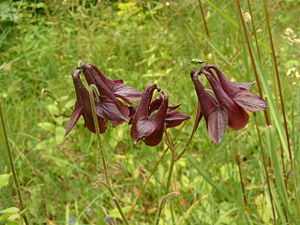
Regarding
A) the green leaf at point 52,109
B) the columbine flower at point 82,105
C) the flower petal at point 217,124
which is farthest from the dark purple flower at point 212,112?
the green leaf at point 52,109

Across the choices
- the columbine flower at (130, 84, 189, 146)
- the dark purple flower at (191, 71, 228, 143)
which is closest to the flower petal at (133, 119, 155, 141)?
the columbine flower at (130, 84, 189, 146)

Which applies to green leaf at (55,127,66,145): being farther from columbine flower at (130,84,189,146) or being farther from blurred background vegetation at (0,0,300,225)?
columbine flower at (130,84,189,146)

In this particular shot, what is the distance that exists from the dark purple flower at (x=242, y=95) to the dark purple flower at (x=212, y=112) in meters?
0.04

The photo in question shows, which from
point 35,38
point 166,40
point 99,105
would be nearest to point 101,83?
point 99,105

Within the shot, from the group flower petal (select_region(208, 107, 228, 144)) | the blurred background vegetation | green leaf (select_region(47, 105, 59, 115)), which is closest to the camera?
flower petal (select_region(208, 107, 228, 144))

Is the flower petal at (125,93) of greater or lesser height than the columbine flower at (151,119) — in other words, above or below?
above

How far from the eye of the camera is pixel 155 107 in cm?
89

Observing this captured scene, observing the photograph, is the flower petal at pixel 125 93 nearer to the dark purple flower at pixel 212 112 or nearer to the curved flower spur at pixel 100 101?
the curved flower spur at pixel 100 101

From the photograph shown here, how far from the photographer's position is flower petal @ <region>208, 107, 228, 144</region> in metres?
0.82

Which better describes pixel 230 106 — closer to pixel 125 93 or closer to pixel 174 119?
pixel 174 119

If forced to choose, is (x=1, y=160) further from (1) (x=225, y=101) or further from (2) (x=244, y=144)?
(1) (x=225, y=101)

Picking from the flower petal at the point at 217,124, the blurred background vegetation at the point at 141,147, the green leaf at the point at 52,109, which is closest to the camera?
the flower petal at the point at 217,124

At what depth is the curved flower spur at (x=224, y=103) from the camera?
2.75 ft

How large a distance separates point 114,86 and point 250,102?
30 cm
